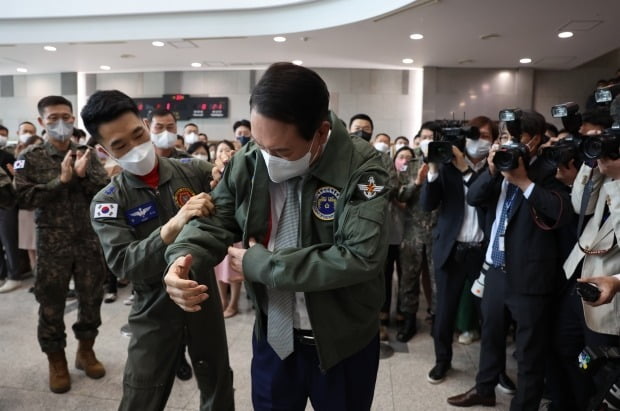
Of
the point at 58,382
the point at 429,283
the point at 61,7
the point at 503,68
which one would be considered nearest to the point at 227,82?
the point at 61,7

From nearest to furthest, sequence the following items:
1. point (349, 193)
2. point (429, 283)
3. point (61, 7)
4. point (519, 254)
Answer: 1. point (349, 193)
2. point (519, 254)
3. point (429, 283)
4. point (61, 7)

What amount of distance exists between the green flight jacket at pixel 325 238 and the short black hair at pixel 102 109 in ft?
2.03

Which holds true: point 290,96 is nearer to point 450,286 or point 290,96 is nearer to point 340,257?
point 340,257

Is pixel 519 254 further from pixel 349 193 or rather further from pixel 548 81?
pixel 548 81

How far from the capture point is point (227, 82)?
8.98 metres

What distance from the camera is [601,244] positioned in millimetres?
1560

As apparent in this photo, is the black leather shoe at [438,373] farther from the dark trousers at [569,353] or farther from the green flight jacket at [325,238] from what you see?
the green flight jacket at [325,238]

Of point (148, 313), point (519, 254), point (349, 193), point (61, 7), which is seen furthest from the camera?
point (61, 7)

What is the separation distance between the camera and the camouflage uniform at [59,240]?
2330mm

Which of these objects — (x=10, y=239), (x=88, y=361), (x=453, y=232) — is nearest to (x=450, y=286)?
(x=453, y=232)

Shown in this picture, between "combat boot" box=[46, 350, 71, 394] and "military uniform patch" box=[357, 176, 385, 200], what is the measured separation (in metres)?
2.19

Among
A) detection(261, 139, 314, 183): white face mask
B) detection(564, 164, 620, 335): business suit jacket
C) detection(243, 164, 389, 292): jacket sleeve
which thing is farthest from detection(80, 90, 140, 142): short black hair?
detection(564, 164, 620, 335): business suit jacket

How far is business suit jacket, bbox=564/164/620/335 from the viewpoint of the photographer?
1455mm

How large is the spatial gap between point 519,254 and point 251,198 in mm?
1371
